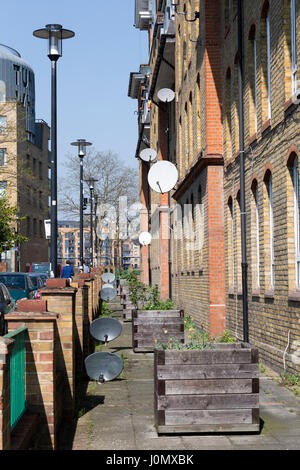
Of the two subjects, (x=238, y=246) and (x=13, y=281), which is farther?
(x=13, y=281)

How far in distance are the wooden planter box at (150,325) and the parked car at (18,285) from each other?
9617 mm

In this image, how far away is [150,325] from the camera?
15.4 m

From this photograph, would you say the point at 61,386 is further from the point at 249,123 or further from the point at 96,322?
the point at 249,123

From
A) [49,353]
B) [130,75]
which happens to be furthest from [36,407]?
[130,75]

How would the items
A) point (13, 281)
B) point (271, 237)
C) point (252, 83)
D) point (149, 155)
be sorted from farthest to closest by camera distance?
point (149, 155)
point (13, 281)
point (252, 83)
point (271, 237)

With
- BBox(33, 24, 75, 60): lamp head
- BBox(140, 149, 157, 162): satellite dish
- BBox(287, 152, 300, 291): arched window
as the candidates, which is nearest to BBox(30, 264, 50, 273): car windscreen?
BBox(140, 149, 157, 162): satellite dish

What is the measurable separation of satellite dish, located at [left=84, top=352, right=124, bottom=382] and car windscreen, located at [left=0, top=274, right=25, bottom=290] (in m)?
14.5

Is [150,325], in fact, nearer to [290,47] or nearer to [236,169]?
[236,169]

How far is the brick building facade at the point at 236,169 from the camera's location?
11719 millimetres

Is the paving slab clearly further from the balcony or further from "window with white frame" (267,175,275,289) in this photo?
the balcony

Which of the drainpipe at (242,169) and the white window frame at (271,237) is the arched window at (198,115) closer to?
the drainpipe at (242,169)

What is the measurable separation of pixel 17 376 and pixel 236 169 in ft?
35.0

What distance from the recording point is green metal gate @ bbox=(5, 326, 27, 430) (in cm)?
580

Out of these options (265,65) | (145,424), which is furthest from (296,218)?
(145,424)
